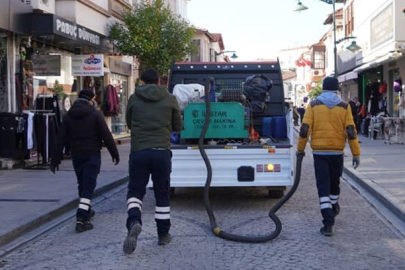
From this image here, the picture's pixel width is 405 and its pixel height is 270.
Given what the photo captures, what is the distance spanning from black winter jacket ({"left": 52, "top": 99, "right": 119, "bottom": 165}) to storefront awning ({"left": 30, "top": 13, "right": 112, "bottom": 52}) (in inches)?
253

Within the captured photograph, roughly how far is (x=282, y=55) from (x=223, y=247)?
106488 mm

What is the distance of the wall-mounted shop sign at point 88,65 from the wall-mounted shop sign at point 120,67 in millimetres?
4197

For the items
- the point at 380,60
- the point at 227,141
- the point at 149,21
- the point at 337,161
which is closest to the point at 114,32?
the point at 149,21

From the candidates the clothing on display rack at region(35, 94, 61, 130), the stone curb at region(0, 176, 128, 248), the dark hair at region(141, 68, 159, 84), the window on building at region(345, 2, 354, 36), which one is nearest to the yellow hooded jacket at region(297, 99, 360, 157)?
the dark hair at region(141, 68, 159, 84)

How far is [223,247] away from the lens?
636 centimetres

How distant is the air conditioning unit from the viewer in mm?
13609

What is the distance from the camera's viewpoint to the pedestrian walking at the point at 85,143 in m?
7.17

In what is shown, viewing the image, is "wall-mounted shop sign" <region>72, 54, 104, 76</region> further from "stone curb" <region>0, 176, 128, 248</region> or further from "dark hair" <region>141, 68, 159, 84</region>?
"dark hair" <region>141, 68, 159, 84</region>

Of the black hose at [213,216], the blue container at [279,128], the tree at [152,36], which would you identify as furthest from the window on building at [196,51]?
the black hose at [213,216]

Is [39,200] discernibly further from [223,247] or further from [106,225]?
[223,247]

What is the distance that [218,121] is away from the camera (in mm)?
8406

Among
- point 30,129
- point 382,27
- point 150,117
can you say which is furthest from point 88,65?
point 382,27

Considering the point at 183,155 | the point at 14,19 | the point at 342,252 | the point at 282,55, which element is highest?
the point at 282,55

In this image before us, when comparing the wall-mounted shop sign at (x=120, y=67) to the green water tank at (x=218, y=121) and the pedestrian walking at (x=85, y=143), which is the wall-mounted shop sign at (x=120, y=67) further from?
the pedestrian walking at (x=85, y=143)
